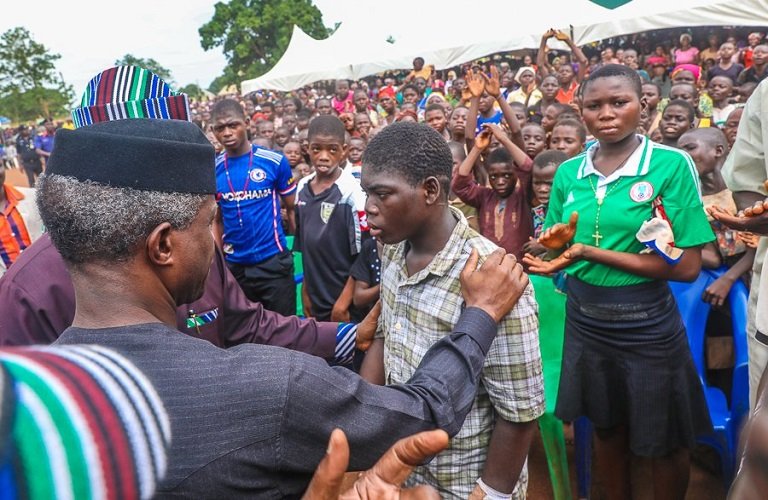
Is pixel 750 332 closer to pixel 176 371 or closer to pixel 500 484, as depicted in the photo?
pixel 500 484

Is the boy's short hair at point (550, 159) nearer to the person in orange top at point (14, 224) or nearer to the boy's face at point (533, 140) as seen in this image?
the boy's face at point (533, 140)

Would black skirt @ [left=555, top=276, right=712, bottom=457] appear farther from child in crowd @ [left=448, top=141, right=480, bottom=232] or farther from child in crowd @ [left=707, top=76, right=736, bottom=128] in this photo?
child in crowd @ [left=707, top=76, right=736, bottom=128]

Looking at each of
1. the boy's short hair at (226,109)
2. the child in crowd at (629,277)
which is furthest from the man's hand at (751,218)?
the boy's short hair at (226,109)

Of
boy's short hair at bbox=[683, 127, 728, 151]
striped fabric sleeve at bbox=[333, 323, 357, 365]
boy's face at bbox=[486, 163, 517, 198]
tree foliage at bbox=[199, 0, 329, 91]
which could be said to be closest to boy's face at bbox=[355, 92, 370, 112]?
boy's face at bbox=[486, 163, 517, 198]

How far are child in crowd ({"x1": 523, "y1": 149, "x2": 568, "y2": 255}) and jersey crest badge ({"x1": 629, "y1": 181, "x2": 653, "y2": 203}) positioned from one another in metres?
1.18

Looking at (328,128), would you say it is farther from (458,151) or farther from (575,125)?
(575,125)

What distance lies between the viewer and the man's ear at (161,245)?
1.12m

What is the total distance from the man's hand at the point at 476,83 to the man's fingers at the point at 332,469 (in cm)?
404

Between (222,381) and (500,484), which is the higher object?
(222,381)

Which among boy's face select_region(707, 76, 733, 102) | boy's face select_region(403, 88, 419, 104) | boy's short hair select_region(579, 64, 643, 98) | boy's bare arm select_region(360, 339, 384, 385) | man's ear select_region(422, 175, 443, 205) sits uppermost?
boy's face select_region(403, 88, 419, 104)

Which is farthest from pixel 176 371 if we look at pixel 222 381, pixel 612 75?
pixel 612 75

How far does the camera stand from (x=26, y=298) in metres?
1.74

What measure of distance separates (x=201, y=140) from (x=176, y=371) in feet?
1.73

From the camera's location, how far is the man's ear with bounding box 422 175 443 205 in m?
1.75
